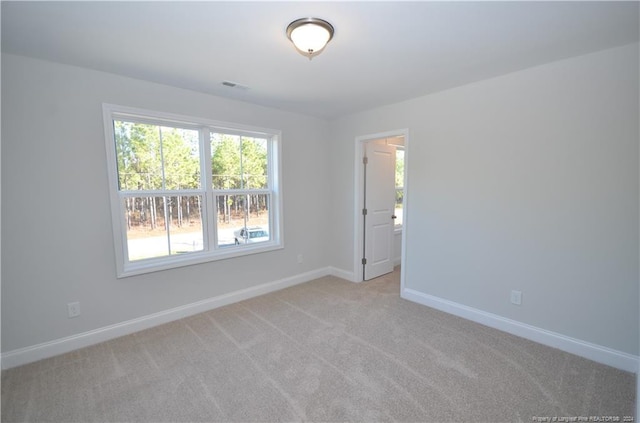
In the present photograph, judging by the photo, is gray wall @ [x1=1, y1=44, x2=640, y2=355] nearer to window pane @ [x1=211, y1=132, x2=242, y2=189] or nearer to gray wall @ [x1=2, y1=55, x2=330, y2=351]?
gray wall @ [x1=2, y1=55, x2=330, y2=351]

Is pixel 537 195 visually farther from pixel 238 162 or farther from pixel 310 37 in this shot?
pixel 238 162

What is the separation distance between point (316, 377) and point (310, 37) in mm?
2296

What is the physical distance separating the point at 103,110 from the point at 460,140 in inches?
132

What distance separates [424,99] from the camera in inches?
122

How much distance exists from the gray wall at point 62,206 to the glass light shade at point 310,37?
1676mm

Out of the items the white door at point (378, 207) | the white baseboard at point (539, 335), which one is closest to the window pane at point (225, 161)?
the white door at point (378, 207)

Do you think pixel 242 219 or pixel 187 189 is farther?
pixel 242 219

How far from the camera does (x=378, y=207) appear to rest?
4203mm

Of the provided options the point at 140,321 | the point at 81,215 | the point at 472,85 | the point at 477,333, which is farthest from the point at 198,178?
the point at 477,333

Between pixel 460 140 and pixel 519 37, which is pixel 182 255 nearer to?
pixel 460 140

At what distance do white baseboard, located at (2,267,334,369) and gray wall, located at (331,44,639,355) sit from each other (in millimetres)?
2066

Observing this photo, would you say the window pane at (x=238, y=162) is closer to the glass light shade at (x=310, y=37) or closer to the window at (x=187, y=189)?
the window at (x=187, y=189)

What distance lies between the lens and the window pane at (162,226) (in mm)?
2734

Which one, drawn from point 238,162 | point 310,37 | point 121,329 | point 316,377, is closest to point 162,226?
point 121,329
